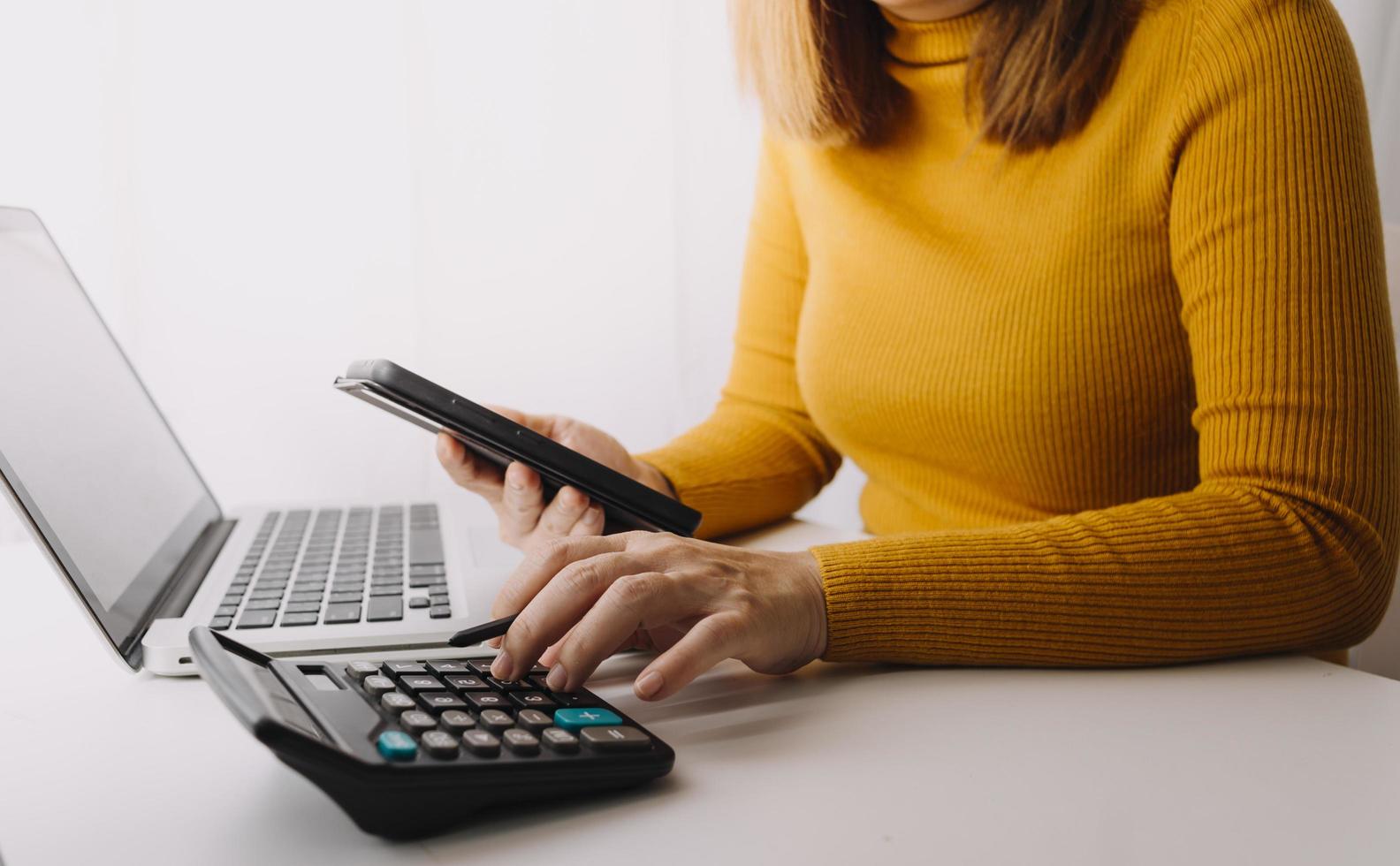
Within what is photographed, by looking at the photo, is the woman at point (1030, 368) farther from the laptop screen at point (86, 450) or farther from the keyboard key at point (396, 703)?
the laptop screen at point (86, 450)

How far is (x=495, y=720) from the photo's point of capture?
0.43 m

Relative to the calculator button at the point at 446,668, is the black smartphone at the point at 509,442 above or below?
above

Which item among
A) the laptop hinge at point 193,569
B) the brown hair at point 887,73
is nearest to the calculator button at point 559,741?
the laptop hinge at point 193,569

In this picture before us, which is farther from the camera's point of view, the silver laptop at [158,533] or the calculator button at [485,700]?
the silver laptop at [158,533]

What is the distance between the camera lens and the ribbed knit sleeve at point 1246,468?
1.91 feet

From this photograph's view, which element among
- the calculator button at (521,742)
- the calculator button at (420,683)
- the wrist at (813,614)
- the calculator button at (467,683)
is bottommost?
the wrist at (813,614)

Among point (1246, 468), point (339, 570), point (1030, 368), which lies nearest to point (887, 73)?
point (1030, 368)

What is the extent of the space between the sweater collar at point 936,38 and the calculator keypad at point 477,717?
63 cm

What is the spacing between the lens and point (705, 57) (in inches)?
60.7

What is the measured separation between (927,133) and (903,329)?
6.8 inches

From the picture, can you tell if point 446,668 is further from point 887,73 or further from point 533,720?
point 887,73

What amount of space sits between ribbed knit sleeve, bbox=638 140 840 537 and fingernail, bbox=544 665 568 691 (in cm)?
43

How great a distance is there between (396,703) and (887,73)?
2.34ft

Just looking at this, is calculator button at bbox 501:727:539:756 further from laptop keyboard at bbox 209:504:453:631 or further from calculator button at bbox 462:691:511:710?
laptop keyboard at bbox 209:504:453:631
